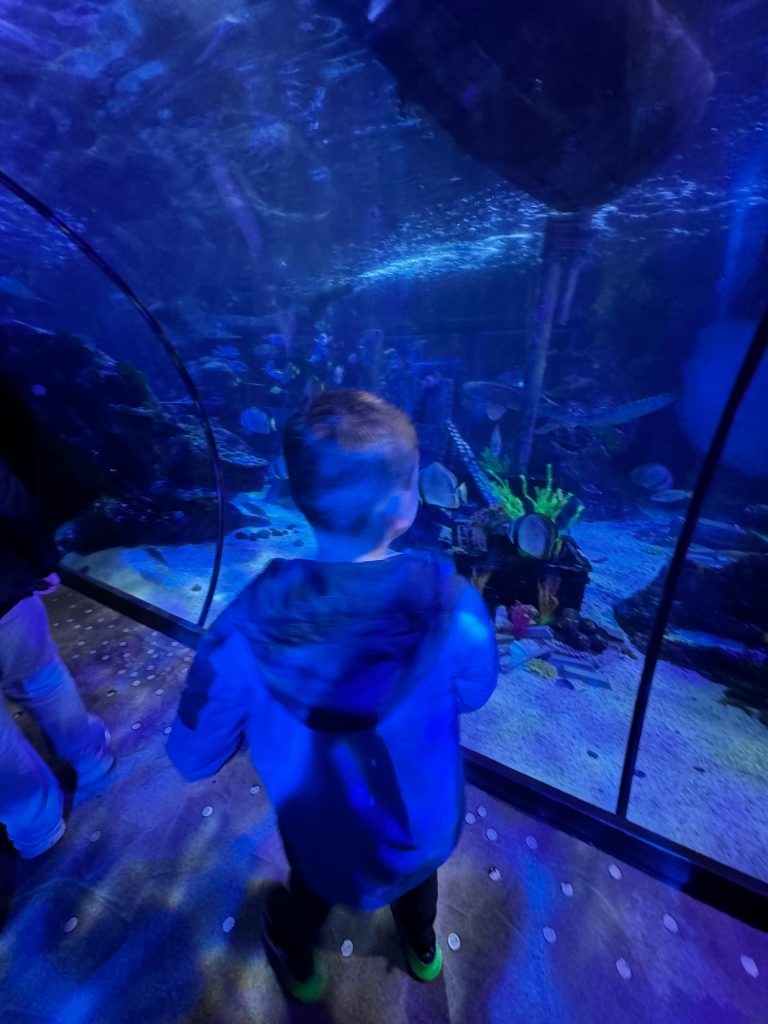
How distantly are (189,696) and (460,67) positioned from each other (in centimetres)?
539

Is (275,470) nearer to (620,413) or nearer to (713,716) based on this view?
(713,716)

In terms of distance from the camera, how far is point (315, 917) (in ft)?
4.11

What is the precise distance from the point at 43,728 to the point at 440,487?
3465 millimetres

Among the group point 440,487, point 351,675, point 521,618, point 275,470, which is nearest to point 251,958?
point 351,675

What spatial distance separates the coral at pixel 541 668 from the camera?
10.6ft

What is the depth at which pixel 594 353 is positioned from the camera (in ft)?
35.4

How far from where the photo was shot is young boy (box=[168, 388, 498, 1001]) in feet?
2.75

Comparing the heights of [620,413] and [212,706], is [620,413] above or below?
below

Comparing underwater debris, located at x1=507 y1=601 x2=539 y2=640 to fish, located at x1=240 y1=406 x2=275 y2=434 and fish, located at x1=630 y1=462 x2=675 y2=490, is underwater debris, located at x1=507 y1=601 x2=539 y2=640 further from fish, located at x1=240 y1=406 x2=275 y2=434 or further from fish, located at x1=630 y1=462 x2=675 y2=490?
fish, located at x1=240 y1=406 x2=275 y2=434

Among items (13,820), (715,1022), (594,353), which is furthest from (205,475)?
(594,353)

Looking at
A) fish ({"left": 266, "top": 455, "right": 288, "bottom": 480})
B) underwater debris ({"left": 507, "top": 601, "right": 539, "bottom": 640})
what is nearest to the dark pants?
underwater debris ({"left": 507, "top": 601, "right": 539, "bottom": 640})

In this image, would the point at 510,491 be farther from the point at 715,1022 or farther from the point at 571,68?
the point at 715,1022

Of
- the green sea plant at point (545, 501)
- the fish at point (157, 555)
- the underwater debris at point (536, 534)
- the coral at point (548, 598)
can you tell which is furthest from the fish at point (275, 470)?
the coral at point (548, 598)

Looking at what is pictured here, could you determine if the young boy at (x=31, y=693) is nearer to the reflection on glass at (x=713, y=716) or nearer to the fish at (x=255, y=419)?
the reflection on glass at (x=713, y=716)
